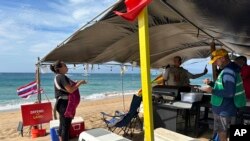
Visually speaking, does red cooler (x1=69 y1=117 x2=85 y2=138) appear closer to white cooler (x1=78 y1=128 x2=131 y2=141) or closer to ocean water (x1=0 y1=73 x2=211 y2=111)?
white cooler (x1=78 y1=128 x2=131 y2=141)

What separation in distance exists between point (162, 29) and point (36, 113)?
3566 millimetres

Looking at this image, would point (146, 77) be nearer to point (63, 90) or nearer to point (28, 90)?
point (63, 90)

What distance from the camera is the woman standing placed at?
14.0 ft

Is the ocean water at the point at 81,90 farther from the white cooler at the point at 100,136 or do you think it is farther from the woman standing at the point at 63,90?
the white cooler at the point at 100,136

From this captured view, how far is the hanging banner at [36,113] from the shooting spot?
6493 millimetres

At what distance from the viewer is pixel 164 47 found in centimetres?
778

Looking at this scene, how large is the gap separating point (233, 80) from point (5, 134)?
22.7 feet

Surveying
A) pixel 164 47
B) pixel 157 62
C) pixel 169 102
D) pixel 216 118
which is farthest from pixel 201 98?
pixel 157 62

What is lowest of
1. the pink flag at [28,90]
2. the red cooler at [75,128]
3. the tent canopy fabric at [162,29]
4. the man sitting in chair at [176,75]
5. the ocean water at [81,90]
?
the ocean water at [81,90]

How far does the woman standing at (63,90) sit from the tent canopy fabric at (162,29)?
68 centimetres

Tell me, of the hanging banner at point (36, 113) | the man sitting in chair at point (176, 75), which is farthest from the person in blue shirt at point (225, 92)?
the hanging banner at point (36, 113)

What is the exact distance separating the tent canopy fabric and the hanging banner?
124 cm

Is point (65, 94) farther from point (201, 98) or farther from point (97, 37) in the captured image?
point (201, 98)

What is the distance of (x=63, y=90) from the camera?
4.38 m
